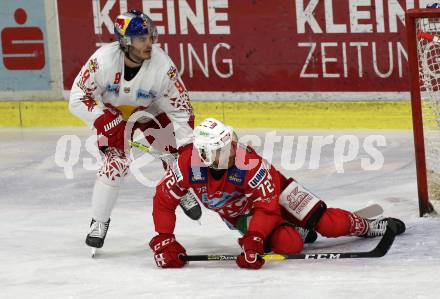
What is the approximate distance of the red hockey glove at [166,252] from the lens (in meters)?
5.63

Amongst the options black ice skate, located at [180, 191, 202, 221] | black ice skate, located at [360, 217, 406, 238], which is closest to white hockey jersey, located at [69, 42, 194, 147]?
black ice skate, located at [180, 191, 202, 221]

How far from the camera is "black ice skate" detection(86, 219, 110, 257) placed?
6.13 m

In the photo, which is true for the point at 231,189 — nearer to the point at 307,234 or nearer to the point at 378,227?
the point at 307,234

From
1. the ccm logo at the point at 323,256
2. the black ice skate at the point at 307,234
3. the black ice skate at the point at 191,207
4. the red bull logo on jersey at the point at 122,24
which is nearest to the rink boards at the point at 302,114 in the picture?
the black ice skate at the point at 191,207

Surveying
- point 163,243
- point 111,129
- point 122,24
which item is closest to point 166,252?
point 163,243

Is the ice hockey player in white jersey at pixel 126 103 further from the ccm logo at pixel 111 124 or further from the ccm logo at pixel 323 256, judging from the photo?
the ccm logo at pixel 323 256

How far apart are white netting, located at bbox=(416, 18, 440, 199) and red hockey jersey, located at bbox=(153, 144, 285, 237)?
1090mm

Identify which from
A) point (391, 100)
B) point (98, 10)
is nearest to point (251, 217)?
point (391, 100)

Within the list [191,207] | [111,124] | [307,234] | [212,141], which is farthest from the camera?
[191,207]

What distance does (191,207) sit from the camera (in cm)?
658

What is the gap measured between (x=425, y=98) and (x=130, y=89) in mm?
1430

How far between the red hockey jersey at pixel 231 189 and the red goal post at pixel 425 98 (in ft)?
3.26

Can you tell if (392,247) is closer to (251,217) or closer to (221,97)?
(251,217)

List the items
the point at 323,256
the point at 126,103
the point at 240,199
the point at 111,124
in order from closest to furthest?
the point at 323,256 → the point at 240,199 → the point at 111,124 → the point at 126,103
